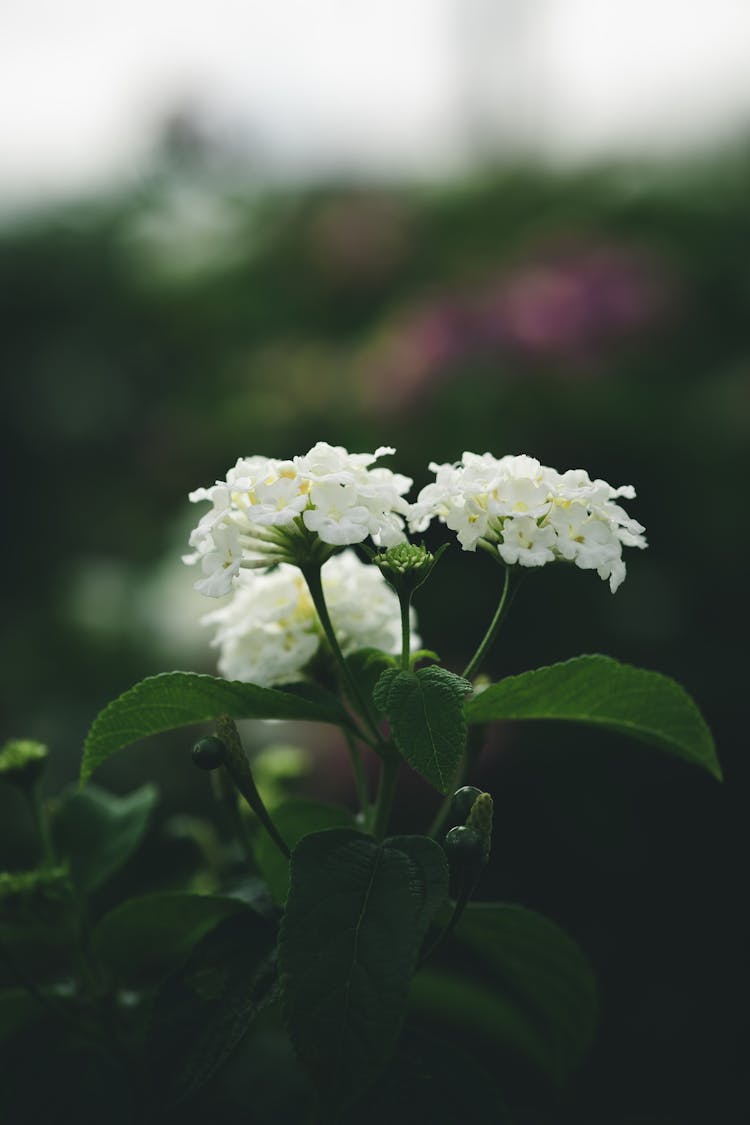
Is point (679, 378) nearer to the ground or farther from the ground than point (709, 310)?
nearer to the ground

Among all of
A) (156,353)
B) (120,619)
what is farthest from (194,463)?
(156,353)

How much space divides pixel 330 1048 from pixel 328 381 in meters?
2.48

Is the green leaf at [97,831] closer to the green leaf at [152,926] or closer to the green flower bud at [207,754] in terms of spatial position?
the green leaf at [152,926]

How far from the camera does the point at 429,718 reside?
1.61ft

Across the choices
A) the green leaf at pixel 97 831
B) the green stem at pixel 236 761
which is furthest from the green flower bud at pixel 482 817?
Answer: the green leaf at pixel 97 831

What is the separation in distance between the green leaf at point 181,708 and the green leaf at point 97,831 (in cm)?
14

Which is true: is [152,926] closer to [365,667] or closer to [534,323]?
[365,667]

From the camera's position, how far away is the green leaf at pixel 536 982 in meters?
0.57

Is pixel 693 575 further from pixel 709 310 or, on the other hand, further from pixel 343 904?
pixel 343 904

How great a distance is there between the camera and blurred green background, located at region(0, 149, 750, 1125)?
1681 mm

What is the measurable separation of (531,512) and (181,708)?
8.0 inches

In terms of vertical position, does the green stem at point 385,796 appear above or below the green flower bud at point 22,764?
below

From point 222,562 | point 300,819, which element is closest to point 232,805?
point 300,819

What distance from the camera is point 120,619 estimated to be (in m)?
2.39
